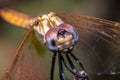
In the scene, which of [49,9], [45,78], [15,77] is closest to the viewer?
[15,77]

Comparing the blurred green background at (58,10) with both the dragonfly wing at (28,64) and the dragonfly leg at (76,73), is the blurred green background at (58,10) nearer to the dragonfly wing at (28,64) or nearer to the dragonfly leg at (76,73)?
the dragonfly wing at (28,64)

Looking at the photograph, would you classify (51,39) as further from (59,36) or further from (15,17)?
(15,17)

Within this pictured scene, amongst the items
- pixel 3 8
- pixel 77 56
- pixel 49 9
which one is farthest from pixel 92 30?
pixel 3 8

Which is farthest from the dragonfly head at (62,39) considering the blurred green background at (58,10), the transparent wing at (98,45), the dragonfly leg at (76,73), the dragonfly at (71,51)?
the blurred green background at (58,10)

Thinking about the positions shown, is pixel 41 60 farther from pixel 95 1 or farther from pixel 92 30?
pixel 95 1

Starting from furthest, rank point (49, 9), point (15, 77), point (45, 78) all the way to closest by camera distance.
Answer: point (49, 9)
point (45, 78)
point (15, 77)
